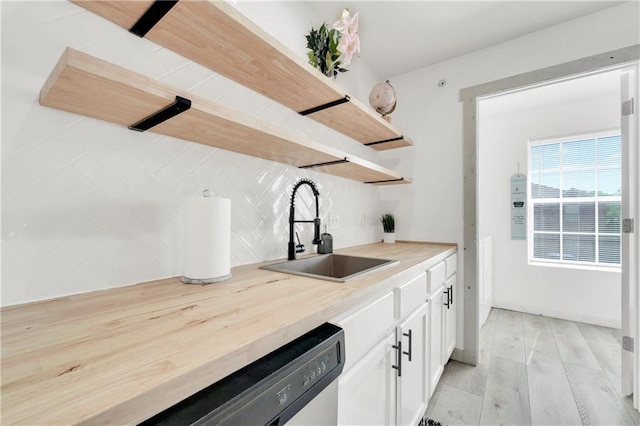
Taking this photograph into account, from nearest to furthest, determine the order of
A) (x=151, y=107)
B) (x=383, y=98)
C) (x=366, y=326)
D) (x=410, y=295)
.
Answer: (x=151, y=107) < (x=366, y=326) < (x=410, y=295) < (x=383, y=98)

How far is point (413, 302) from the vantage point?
1350 mm

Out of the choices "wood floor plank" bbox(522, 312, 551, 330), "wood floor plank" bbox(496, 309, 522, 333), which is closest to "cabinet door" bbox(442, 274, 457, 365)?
"wood floor plank" bbox(496, 309, 522, 333)

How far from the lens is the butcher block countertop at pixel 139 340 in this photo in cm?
36

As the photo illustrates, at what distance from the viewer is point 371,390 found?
0.99 meters

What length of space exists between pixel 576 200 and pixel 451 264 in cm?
270

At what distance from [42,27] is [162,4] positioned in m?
0.34

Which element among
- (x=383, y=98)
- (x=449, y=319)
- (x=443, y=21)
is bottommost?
(x=449, y=319)

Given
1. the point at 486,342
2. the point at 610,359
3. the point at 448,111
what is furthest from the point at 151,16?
the point at 610,359

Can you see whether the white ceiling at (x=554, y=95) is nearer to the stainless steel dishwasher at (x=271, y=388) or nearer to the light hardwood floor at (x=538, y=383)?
the light hardwood floor at (x=538, y=383)

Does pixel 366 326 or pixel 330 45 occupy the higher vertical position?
pixel 330 45

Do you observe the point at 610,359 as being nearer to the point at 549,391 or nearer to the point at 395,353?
the point at 549,391

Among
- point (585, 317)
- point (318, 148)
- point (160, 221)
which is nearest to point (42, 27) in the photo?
point (160, 221)

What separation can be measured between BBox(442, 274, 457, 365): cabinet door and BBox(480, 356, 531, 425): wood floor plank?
322 millimetres

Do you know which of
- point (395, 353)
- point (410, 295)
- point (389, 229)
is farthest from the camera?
point (389, 229)
